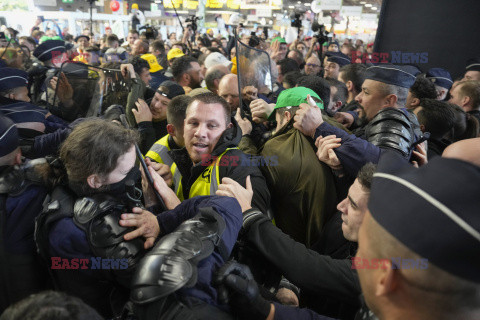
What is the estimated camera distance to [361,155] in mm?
1929

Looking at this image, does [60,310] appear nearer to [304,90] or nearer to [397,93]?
[304,90]

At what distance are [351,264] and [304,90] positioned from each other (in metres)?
1.39

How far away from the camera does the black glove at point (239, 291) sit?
40.2 inches

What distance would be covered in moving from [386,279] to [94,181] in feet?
4.10

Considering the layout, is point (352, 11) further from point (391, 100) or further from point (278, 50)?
point (391, 100)

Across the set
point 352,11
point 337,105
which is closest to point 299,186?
point 337,105

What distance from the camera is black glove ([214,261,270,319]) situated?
3.35ft

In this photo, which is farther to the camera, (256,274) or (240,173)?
(240,173)

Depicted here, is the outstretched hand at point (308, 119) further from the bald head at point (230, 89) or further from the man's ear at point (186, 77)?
the man's ear at point (186, 77)

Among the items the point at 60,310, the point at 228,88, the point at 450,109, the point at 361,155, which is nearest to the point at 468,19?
the point at 450,109

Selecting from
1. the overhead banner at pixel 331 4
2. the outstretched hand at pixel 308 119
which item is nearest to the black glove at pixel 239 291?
the outstretched hand at pixel 308 119

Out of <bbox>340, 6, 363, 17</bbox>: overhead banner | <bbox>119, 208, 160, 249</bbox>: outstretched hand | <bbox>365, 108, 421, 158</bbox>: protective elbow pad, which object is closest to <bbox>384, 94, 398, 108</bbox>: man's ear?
<bbox>365, 108, 421, 158</bbox>: protective elbow pad

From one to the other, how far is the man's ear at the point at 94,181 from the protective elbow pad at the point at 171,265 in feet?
1.92

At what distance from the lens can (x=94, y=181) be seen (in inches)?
58.4
